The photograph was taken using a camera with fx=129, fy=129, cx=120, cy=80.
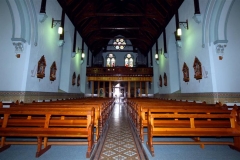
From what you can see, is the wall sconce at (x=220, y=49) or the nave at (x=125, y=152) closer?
the nave at (x=125, y=152)

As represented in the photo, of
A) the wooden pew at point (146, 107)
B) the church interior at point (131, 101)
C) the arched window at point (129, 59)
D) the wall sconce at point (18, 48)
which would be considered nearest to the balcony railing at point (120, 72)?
the church interior at point (131, 101)

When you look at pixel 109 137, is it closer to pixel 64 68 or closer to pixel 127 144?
pixel 127 144

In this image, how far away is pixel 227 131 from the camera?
2.30 metres

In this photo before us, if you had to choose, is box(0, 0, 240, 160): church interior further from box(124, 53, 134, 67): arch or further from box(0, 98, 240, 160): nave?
box(124, 53, 134, 67): arch

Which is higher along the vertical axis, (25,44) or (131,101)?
(25,44)

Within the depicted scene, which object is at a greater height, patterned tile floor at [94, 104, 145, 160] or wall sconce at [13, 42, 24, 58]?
wall sconce at [13, 42, 24, 58]

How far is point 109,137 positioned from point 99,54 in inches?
640

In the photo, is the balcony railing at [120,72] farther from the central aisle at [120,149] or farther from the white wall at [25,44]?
the central aisle at [120,149]

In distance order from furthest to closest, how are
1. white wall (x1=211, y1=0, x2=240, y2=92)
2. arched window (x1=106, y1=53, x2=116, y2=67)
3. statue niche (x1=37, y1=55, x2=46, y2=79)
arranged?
arched window (x1=106, y1=53, x2=116, y2=67)
statue niche (x1=37, y1=55, x2=46, y2=79)
white wall (x1=211, y1=0, x2=240, y2=92)

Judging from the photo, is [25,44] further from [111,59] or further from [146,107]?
[111,59]

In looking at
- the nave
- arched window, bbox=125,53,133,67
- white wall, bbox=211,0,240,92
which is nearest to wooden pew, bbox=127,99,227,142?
the nave

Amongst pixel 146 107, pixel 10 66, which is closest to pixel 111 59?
pixel 10 66

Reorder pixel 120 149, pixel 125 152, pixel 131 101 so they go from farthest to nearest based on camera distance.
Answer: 1. pixel 131 101
2. pixel 120 149
3. pixel 125 152

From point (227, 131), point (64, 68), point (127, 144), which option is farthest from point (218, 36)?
point (64, 68)
